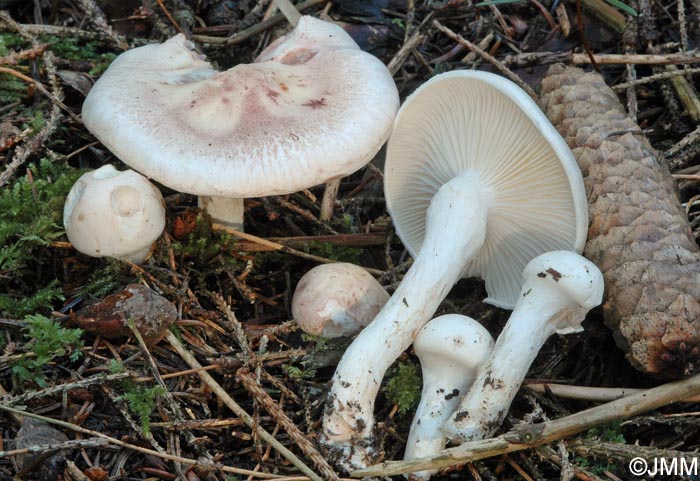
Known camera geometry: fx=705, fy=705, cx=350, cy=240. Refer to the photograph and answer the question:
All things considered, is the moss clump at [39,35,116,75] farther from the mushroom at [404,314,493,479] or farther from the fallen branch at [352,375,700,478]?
the fallen branch at [352,375,700,478]

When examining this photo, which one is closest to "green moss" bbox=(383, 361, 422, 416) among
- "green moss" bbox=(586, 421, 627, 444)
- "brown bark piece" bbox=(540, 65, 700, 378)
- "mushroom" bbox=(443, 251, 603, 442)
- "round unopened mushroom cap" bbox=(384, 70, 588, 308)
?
"mushroom" bbox=(443, 251, 603, 442)

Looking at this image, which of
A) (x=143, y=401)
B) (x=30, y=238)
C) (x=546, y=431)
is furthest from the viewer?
(x=30, y=238)

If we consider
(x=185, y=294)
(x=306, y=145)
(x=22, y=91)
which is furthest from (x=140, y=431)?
(x=22, y=91)

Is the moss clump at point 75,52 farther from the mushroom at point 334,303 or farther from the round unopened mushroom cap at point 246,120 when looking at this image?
the mushroom at point 334,303

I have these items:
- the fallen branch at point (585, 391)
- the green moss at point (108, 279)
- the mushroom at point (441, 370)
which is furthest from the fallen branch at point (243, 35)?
the fallen branch at point (585, 391)

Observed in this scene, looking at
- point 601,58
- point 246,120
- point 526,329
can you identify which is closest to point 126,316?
point 246,120

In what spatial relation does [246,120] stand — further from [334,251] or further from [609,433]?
[609,433]

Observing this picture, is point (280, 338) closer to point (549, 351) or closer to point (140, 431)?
point (140, 431)
